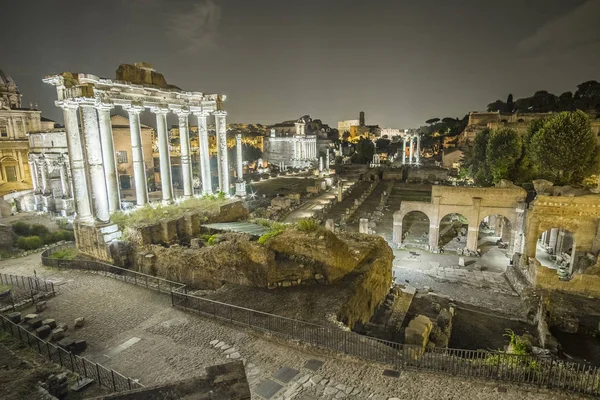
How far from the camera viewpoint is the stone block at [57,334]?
10.2m

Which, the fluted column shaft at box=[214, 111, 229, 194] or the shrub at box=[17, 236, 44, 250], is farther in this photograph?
the fluted column shaft at box=[214, 111, 229, 194]

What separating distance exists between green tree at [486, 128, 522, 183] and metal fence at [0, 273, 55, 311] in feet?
127

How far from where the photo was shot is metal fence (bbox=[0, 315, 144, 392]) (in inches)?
313

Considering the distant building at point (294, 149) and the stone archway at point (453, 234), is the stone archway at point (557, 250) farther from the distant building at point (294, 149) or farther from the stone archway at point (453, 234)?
the distant building at point (294, 149)

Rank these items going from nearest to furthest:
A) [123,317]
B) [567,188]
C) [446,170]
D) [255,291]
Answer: [123,317]
[255,291]
[567,188]
[446,170]

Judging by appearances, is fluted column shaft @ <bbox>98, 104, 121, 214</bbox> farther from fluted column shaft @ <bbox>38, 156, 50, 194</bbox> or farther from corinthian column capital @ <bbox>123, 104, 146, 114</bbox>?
fluted column shaft @ <bbox>38, 156, 50, 194</bbox>

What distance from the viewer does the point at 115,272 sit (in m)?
16.5

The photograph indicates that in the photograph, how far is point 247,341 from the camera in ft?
33.2

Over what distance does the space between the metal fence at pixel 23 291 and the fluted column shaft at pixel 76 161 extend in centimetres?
427

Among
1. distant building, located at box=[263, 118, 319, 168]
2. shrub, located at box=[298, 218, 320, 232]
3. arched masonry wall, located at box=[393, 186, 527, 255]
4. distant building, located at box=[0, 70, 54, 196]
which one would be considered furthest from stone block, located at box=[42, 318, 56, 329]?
distant building, located at box=[263, 118, 319, 168]

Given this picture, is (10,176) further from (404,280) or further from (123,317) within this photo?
(404,280)

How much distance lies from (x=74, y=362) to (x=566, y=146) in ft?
120

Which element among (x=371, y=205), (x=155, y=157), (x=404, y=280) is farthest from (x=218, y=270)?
(x=155, y=157)

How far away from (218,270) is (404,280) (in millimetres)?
13186
